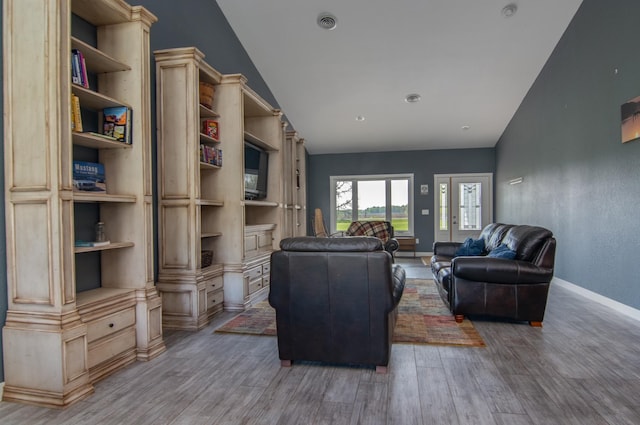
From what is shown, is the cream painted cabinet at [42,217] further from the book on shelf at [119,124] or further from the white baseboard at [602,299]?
the white baseboard at [602,299]

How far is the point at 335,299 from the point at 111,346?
151 centimetres

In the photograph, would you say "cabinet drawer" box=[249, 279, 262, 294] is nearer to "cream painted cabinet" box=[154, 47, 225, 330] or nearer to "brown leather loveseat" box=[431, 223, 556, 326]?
"cream painted cabinet" box=[154, 47, 225, 330]

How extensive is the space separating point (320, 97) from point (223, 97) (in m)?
2.89

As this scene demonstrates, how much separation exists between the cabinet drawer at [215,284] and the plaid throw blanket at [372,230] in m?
3.64

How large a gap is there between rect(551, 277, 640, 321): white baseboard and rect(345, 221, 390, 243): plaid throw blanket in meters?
2.84

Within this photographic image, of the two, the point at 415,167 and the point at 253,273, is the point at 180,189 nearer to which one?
the point at 253,273

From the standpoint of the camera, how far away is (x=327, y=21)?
187 inches

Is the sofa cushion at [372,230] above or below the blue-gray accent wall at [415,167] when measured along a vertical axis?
below

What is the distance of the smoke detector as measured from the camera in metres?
4.66

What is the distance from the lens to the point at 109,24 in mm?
2709

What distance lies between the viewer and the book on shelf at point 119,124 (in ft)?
8.54

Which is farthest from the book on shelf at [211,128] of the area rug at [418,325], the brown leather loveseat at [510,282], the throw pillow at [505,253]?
the throw pillow at [505,253]

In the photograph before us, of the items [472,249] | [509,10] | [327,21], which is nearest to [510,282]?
[472,249]

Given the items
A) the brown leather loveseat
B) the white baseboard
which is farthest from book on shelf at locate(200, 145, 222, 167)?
the white baseboard
